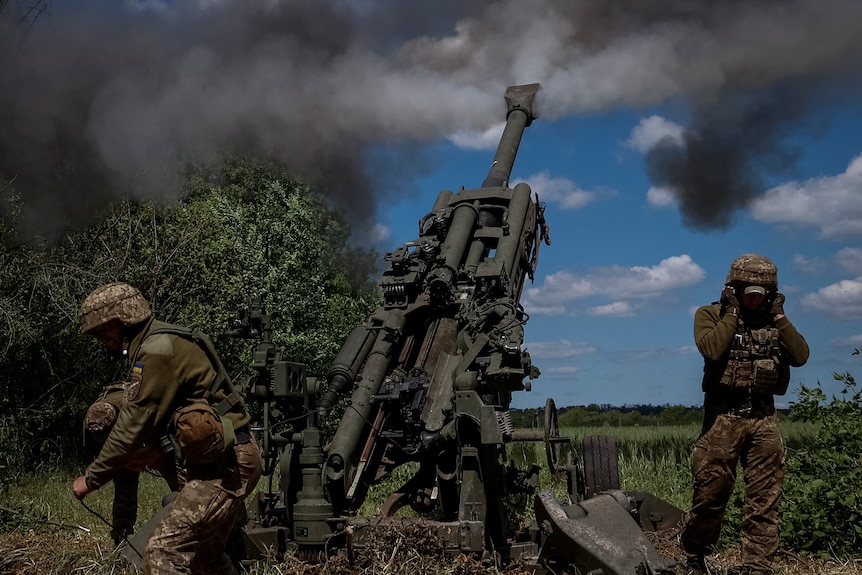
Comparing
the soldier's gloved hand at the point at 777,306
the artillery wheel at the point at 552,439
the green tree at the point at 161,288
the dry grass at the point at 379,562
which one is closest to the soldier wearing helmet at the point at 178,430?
the dry grass at the point at 379,562

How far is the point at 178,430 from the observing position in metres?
4.61

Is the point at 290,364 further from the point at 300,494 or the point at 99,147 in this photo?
the point at 99,147

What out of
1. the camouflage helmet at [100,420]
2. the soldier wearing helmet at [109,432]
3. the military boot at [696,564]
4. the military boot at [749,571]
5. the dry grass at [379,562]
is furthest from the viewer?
the military boot at [696,564]

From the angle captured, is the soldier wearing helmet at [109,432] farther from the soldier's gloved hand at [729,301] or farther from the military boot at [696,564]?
the soldier's gloved hand at [729,301]

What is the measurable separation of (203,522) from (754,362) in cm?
339

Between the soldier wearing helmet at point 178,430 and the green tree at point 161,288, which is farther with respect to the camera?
the green tree at point 161,288

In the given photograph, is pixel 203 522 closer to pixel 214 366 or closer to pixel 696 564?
pixel 214 366

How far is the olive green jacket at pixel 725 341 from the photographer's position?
562 cm

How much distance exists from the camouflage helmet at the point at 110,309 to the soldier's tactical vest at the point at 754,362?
350 centimetres

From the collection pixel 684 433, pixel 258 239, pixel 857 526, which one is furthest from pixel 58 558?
pixel 684 433

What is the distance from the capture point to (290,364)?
6.09 meters

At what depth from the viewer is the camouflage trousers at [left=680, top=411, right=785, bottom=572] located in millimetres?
5578

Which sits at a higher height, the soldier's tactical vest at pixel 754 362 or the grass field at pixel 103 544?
the soldier's tactical vest at pixel 754 362

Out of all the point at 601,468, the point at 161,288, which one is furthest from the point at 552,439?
the point at 161,288
